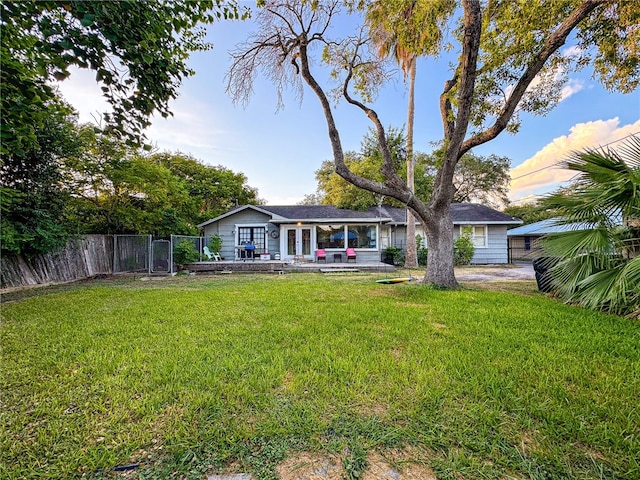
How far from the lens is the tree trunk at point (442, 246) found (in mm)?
7570

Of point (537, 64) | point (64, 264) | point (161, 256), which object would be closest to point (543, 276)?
point (537, 64)

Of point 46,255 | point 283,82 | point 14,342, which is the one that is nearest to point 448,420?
point 14,342

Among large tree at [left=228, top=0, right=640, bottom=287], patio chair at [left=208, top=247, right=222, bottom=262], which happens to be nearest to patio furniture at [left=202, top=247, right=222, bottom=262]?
patio chair at [left=208, top=247, right=222, bottom=262]

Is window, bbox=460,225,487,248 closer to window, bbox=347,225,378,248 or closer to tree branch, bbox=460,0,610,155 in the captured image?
window, bbox=347,225,378,248

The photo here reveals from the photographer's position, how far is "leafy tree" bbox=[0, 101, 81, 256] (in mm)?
7367

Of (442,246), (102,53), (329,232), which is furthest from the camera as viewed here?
(329,232)

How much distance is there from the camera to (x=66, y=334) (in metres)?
3.94

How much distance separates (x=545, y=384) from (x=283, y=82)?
30.6 feet

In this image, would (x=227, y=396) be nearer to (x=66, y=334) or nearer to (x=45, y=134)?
(x=66, y=334)

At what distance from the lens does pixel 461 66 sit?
672cm

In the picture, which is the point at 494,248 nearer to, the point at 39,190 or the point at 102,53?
the point at 102,53

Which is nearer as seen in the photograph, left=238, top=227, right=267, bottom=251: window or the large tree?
the large tree

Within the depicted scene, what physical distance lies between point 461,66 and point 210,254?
526 inches

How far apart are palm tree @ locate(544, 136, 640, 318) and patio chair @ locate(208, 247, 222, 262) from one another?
13.9 metres
